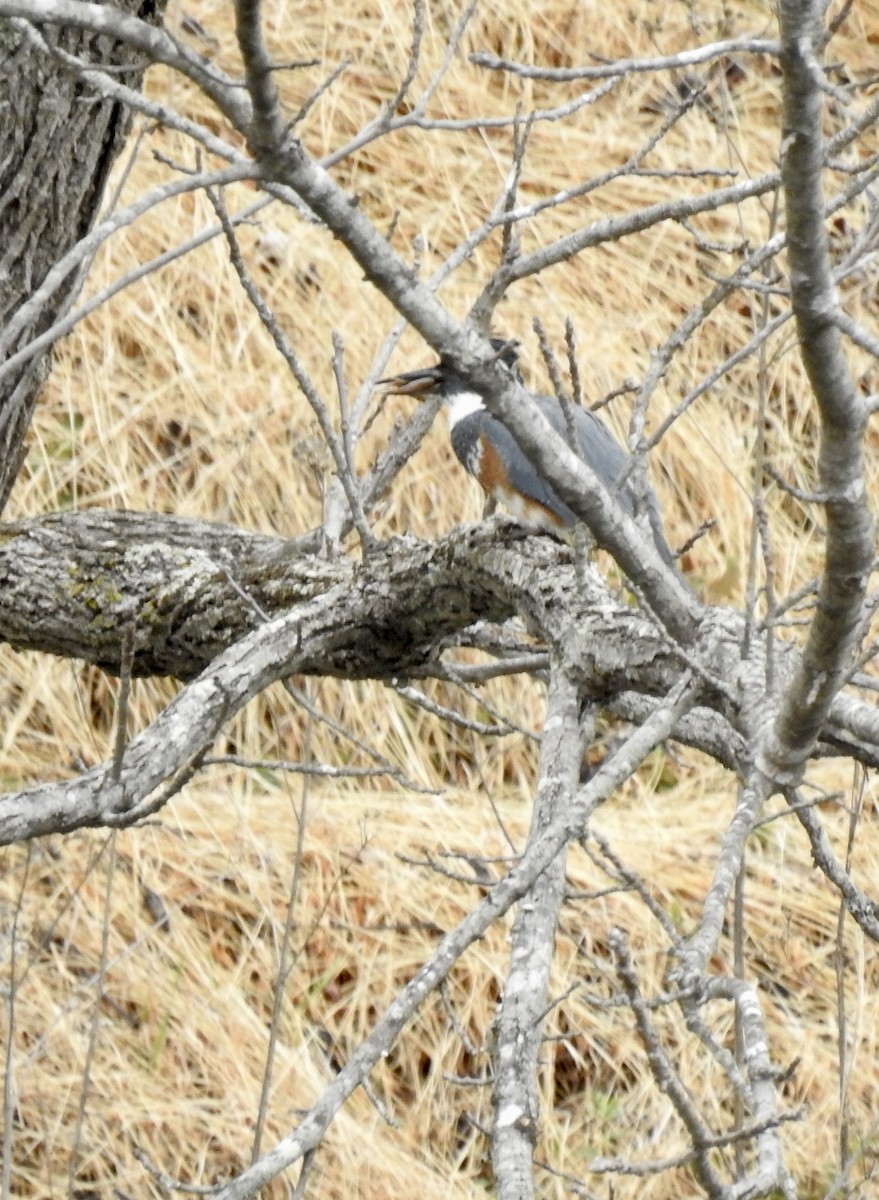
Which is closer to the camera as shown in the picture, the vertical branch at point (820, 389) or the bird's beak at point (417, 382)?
the vertical branch at point (820, 389)

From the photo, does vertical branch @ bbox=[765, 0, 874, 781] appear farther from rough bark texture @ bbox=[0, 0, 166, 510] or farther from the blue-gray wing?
the blue-gray wing

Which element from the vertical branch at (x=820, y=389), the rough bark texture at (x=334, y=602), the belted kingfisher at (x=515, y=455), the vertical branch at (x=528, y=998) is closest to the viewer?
the vertical branch at (x=820, y=389)

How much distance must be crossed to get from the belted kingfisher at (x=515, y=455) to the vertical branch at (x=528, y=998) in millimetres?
999

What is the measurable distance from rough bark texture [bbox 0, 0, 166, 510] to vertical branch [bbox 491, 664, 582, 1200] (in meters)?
0.89

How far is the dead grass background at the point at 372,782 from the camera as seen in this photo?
126 inches

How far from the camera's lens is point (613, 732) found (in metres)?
3.96

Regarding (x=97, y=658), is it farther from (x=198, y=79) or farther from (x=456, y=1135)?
(x=456, y=1135)

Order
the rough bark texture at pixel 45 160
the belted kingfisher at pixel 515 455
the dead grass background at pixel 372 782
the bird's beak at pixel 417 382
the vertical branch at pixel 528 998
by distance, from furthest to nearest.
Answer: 1. the dead grass background at pixel 372 782
2. the bird's beak at pixel 417 382
3. the belted kingfisher at pixel 515 455
4. the rough bark texture at pixel 45 160
5. the vertical branch at pixel 528 998

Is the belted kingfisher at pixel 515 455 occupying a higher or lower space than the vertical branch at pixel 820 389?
higher

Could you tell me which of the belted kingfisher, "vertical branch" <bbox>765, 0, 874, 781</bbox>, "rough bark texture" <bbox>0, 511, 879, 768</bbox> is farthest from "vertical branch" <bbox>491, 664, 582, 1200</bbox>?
the belted kingfisher

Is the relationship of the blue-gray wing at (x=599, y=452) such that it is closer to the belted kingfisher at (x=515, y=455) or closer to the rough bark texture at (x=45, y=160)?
the belted kingfisher at (x=515, y=455)

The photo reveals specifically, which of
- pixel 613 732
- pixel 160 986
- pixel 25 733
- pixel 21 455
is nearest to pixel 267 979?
pixel 160 986

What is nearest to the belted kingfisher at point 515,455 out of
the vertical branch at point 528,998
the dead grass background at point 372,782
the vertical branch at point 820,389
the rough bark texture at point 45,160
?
the dead grass background at point 372,782

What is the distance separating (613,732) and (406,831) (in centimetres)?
66
